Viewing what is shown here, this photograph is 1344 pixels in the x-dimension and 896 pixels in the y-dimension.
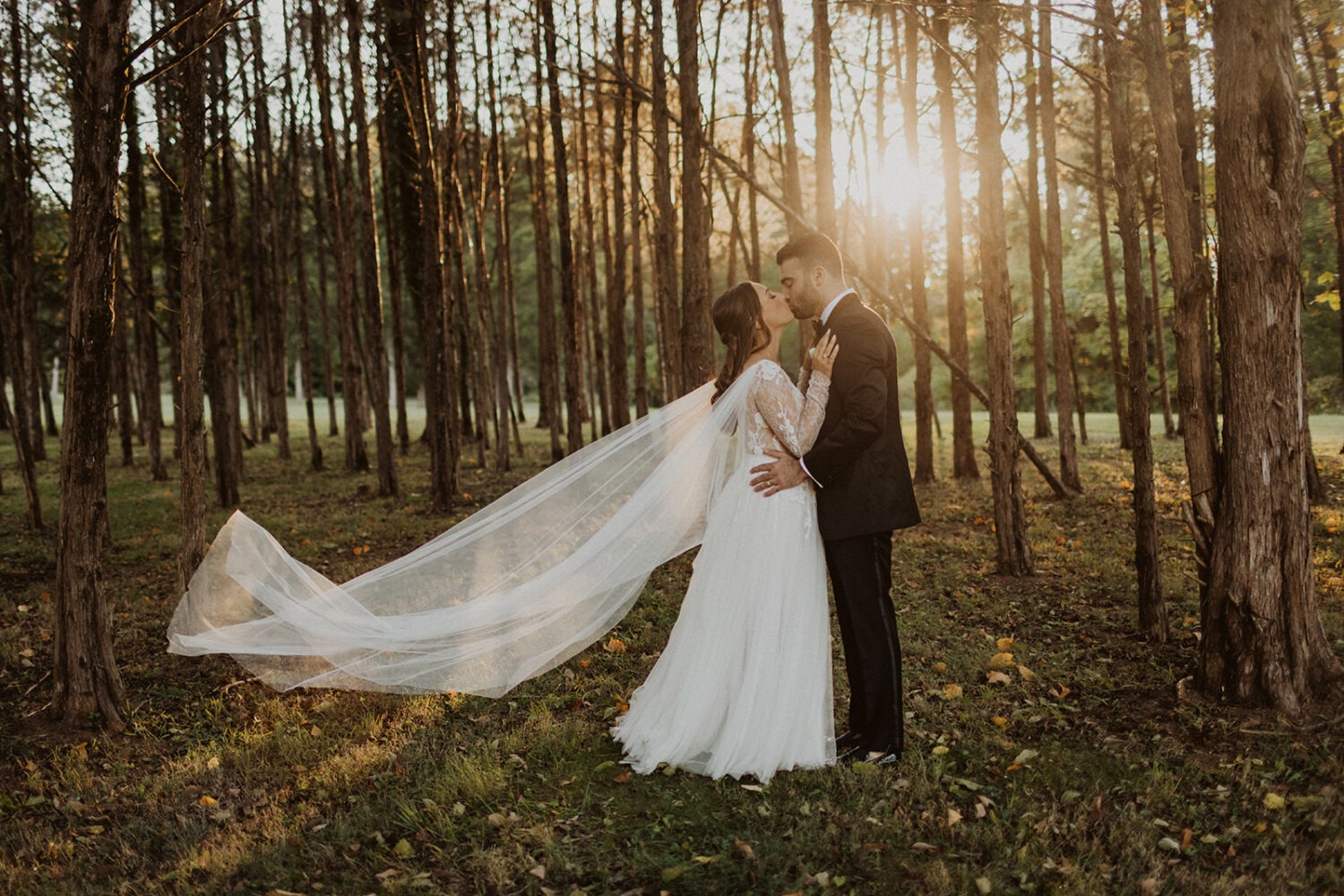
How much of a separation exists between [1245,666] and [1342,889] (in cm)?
179

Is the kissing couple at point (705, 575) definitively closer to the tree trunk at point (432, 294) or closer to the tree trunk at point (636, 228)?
the tree trunk at point (432, 294)

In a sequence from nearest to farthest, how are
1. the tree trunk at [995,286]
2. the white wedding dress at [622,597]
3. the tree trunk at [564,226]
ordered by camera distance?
the white wedding dress at [622,597] → the tree trunk at [995,286] → the tree trunk at [564,226]

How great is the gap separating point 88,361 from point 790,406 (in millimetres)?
4004

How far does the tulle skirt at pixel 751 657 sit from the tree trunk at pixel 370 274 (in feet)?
31.8

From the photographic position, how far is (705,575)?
5203mm

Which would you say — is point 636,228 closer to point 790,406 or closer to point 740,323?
point 740,323

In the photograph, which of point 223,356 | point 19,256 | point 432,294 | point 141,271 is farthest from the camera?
point 141,271

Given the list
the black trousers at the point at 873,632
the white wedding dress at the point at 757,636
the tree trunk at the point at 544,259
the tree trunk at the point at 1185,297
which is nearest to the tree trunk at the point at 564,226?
the tree trunk at the point at 544,259

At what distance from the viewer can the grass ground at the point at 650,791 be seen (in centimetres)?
390

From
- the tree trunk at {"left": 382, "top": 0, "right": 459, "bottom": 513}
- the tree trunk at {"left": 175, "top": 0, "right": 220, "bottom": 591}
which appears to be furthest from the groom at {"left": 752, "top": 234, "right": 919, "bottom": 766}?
the tree trunk at {"left": 382, "top": 0, "right": 459, "bottom": 513}

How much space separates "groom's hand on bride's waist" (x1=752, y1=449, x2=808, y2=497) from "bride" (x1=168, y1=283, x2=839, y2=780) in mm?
64

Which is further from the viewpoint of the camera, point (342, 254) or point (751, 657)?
point (342, 254)

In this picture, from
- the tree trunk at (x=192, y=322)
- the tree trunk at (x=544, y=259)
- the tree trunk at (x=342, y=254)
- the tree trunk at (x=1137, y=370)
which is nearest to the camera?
the tree trunk at (x=1137, y=370)

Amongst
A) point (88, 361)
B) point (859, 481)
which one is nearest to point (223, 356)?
point (88, 361)
